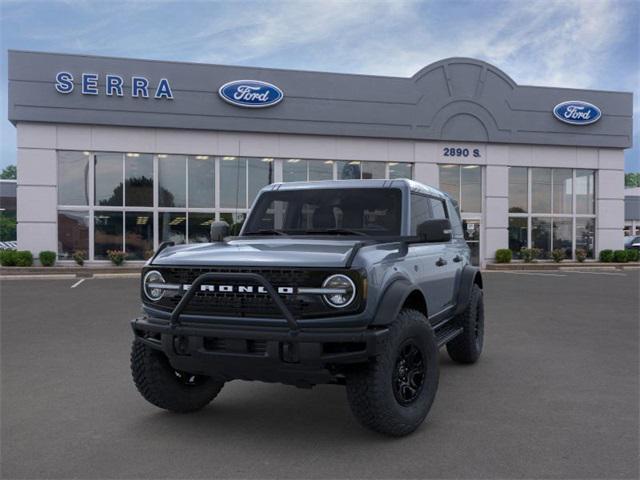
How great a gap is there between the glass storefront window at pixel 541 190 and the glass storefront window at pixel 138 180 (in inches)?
671

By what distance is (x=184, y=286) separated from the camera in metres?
4.05

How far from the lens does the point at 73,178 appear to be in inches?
857

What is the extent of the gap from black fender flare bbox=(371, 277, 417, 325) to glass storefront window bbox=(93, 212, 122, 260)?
19811 mm

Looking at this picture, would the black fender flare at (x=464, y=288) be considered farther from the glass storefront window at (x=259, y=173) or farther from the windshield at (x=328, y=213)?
the glass storefront window at (x=259, y=173)

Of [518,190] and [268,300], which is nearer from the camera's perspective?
[268,300]

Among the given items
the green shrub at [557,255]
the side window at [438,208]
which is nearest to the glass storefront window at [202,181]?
the green shrub at [557,255]

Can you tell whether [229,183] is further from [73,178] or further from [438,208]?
[438,208]

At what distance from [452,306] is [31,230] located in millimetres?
19632

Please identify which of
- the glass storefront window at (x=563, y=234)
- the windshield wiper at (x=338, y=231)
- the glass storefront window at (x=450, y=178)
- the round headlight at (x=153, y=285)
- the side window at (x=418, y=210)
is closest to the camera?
the round headlight at (x=153, y=285)

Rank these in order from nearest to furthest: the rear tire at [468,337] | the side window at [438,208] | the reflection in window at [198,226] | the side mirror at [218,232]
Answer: the side mirror at [218,232] < the side window at [438,208] < the rear tire at [468,337] < the reflection in window at [198,226]

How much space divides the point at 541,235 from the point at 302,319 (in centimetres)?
2490

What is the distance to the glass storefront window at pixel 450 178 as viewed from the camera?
25.3 metres

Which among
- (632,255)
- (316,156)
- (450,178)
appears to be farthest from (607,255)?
(316,156)

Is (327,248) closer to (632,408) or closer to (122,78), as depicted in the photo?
(632,408)
